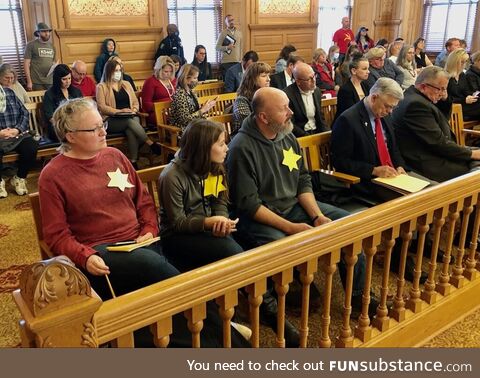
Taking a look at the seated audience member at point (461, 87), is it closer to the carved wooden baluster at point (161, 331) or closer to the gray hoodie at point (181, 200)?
the gray hoodie at point (181, 200)

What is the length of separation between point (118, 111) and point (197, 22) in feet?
12.9

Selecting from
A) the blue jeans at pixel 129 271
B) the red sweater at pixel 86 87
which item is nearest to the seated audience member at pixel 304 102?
the blue jeans at pixel 129 271

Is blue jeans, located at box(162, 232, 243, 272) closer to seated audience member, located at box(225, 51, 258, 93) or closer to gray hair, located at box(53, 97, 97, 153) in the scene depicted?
gray hair, located at box(53, 97, 97, 153)

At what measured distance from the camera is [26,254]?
3166 mm

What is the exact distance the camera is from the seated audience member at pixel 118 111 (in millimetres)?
4789

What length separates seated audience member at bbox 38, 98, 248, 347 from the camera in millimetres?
1916

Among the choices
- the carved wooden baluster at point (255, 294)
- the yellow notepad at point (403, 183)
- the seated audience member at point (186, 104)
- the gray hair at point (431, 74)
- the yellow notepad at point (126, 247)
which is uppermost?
the gray hair at point (431, 74)

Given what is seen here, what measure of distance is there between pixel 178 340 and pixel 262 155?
3.97 feet

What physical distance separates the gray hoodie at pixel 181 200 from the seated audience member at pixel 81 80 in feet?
11.4

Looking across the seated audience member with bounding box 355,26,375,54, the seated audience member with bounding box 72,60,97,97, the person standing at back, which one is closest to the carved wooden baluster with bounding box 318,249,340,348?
the seated audience member with bounding box 72,60,97,97

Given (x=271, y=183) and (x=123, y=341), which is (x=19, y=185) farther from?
(x=123, y=341)

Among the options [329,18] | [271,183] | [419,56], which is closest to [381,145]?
[271,183]

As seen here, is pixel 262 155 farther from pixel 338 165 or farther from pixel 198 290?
pixel 198 290

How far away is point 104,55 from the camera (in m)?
6.82
